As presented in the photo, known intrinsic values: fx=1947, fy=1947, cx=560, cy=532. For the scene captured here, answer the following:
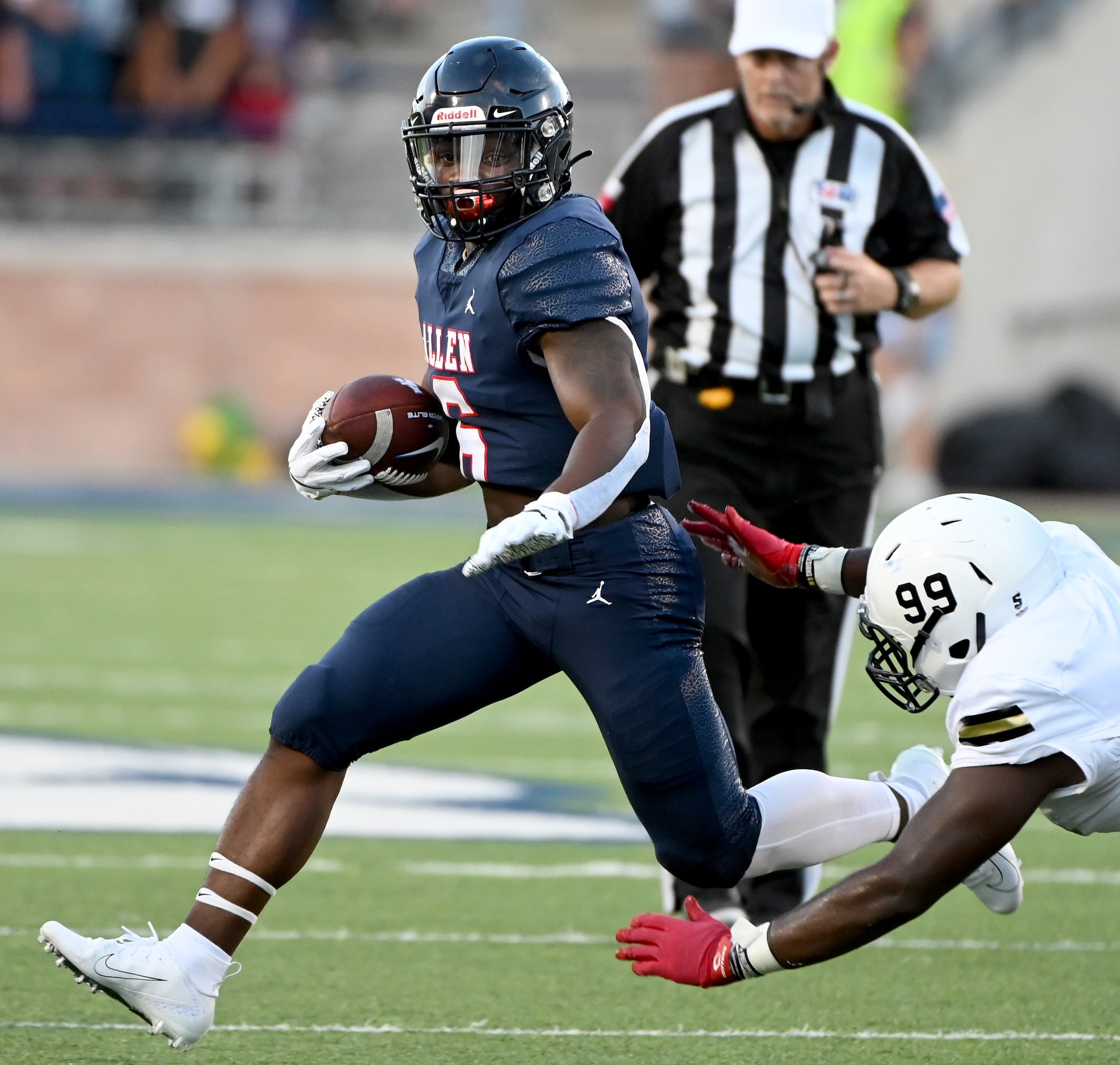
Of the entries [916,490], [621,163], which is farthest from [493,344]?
[916,490]

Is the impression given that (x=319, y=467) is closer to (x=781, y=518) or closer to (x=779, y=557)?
(x=779, y=557)

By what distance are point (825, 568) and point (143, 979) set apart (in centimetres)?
129

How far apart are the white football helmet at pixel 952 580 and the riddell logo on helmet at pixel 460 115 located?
92 centimetres

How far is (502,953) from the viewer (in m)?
3.87

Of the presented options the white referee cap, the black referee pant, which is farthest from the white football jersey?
the white referee cap

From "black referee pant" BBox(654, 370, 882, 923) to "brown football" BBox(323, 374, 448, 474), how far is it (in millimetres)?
857

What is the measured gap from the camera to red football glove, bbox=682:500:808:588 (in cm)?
335

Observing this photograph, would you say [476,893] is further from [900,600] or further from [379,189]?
[379,189]

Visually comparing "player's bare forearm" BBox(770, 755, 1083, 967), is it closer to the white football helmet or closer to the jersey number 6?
the white football helmet

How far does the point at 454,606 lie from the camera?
10.3ft

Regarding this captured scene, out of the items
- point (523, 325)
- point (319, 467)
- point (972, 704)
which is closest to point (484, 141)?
point (523, 325)

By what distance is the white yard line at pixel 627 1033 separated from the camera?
3.28 meters

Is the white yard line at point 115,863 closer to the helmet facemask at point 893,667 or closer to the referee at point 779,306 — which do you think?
the referee at point 779,306

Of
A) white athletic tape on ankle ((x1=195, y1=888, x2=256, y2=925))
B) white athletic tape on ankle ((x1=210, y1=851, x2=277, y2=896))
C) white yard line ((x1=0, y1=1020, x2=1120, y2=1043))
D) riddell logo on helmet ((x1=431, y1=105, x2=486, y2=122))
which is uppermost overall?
riddell logo on helmet ((x1=431, y1=105, x2=486, y2=122))
